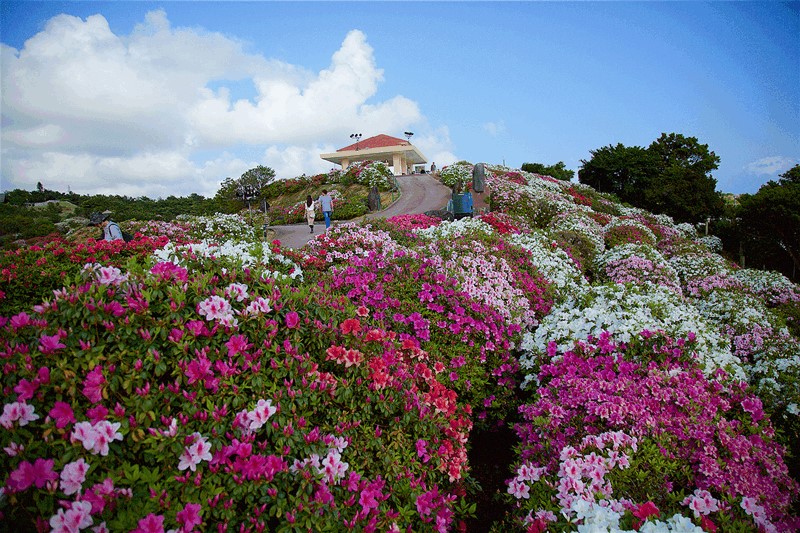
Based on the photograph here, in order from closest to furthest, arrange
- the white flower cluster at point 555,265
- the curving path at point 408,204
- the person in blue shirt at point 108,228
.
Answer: the white flower cluster at point 555,265, the person in blue shirt at point 108,228, the curving path at point 408,204

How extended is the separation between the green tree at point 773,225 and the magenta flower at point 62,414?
28033 millimetres

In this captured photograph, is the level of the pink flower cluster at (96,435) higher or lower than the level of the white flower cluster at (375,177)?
lower

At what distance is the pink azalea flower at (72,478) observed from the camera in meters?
1.71

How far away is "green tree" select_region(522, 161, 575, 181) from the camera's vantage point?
47.4 m

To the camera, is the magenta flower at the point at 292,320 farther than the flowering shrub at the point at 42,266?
No

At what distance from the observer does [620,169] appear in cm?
4541

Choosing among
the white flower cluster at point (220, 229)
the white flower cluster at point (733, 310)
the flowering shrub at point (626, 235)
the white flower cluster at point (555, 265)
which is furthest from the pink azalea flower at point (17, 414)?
the flowering shrub at point (626, 235)

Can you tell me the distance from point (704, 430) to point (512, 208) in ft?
49.5

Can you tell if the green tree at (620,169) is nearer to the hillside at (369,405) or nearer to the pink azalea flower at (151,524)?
the hillside at (369,405)

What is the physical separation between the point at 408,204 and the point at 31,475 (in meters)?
23.7

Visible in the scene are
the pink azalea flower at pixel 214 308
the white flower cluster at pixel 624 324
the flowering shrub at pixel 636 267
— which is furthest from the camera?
the flowering shrub at pixel 636 267

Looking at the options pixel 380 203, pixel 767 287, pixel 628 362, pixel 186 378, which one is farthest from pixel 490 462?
pixel 380 203

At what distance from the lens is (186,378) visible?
2.23 metres

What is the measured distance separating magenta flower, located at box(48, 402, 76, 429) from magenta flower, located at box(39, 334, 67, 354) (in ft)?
0.99
